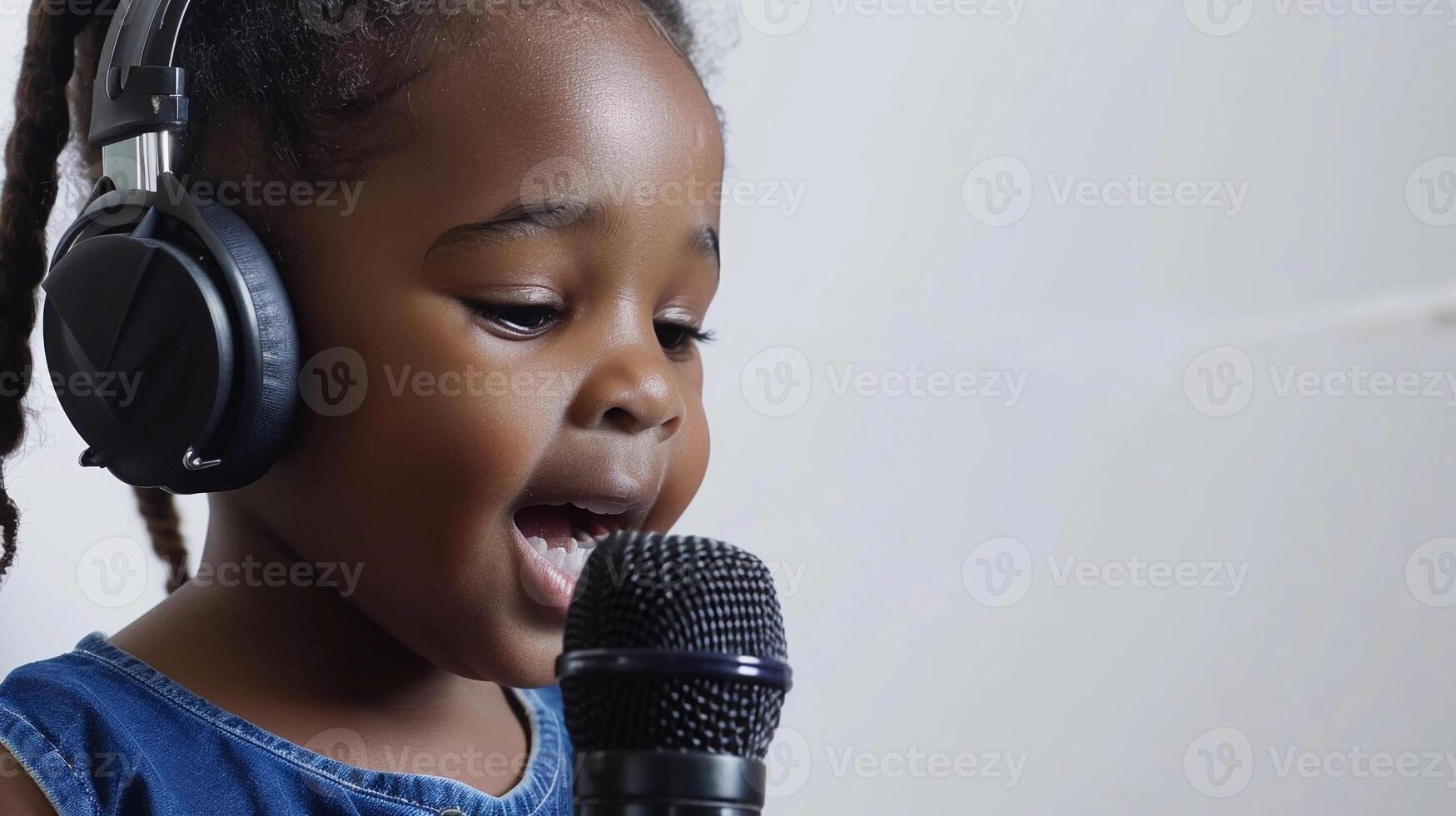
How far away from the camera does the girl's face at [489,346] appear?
32.1 inches

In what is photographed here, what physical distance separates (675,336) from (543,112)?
180 mm

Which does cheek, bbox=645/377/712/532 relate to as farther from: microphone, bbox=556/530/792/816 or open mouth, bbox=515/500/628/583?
microphone, bbox=556/530/792/816

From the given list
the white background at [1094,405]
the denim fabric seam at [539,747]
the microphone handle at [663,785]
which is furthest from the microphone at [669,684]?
the white background at [1094,405]

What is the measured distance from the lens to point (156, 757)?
2.82 feet

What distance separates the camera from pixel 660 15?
107 centimetres

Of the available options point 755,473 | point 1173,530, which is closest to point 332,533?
point 755,473

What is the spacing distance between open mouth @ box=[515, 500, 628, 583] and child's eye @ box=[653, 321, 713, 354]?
0.41 ft

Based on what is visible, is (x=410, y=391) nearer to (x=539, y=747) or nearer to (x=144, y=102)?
(x=144, y=102)

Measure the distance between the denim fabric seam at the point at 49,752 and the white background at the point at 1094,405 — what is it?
76 centimetres

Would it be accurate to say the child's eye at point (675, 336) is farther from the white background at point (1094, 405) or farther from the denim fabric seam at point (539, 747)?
the white background at point (1094, 405)

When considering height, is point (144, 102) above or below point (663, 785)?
above

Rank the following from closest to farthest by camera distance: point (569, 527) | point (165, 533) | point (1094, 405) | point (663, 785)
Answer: point (663, 785) < point (569, 527) < point (165, 533) < point (1094, 405)

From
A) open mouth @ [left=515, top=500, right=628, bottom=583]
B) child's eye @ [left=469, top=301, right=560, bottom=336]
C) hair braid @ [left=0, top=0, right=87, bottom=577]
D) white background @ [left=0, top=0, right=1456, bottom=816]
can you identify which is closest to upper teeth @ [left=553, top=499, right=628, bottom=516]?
open mouth @ [left=515, top=500, right=628, bottom=583]

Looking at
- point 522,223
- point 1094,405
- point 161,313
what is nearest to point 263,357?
point 161,313
